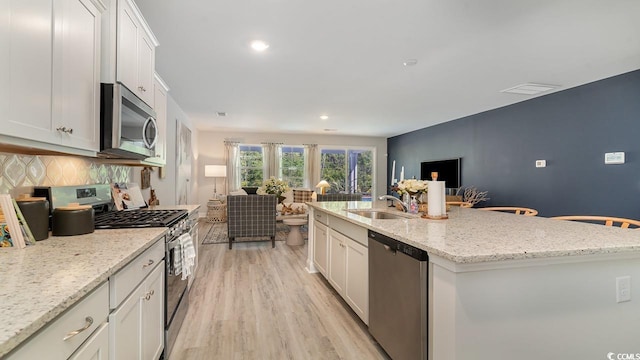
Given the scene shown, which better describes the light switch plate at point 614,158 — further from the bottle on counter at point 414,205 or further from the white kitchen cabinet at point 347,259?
the white kitchen cabinet at point 347,259

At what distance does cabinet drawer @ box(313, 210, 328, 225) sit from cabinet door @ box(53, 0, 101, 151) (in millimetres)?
2152

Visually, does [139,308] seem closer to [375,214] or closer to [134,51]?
[134,51]

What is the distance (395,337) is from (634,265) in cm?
125

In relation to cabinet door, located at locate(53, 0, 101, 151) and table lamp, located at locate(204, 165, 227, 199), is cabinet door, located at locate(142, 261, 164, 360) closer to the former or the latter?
cabinet door, located at locate(53, 0, 101, 151)

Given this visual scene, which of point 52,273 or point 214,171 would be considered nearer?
point 52,273

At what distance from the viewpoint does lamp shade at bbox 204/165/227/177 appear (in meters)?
8.06

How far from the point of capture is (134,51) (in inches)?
81.4

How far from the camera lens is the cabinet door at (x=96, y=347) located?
3.00ft

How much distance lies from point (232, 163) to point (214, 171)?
Answer: 0.69 metres

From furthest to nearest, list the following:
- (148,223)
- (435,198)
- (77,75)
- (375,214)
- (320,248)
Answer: (320,248) → (375,214) → (435,198) → (148,223) → (77,75)

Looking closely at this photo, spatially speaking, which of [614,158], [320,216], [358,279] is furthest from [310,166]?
[358,279]

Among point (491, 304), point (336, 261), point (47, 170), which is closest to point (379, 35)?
point (336, 261)

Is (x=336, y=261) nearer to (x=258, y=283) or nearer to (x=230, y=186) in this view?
(x=258, y=283)

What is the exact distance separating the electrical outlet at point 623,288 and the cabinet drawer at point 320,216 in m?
2.26
